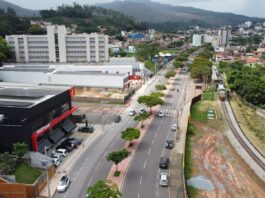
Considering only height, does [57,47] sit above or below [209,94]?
above

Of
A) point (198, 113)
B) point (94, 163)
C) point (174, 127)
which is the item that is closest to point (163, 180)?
point (94, 163)

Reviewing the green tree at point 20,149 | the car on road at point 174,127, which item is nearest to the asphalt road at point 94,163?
the green tree at point 20,149

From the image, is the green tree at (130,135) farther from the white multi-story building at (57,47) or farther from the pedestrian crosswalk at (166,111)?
the white multi-story building at (57,47)

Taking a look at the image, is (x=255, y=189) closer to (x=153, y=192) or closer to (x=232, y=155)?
(x=232, y=155)

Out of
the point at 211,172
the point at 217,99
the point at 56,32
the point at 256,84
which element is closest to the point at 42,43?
the point at 56,32

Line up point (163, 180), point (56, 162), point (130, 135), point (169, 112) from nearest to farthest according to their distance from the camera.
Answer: point (163, 180) < point (56, 162) < point (130, 135) < point (169, 112)

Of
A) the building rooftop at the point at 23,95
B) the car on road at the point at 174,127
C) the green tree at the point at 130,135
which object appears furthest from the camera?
the car on road at the point at 174,127

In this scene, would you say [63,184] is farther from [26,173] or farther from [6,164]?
[6,164]
